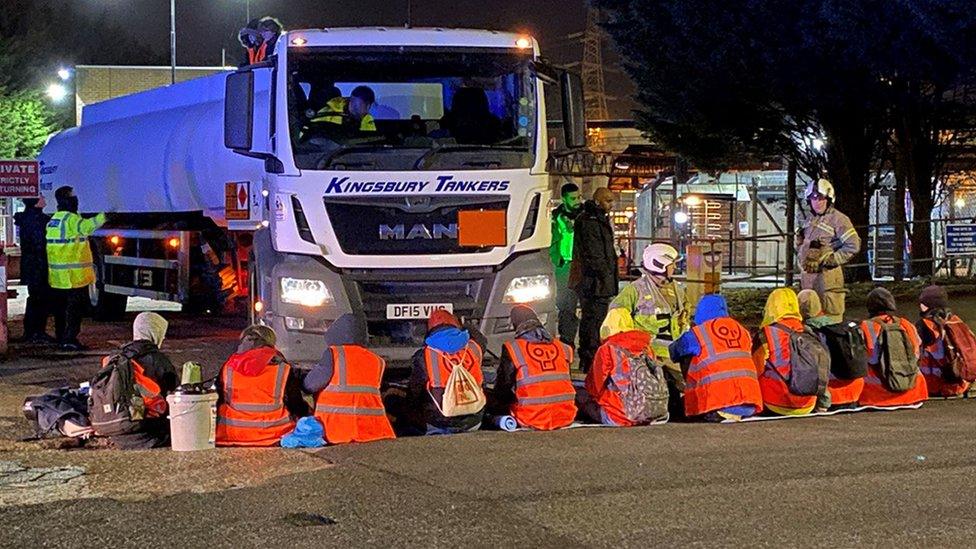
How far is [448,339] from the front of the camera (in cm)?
889

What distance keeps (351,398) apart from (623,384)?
201cm

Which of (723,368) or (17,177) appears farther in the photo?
(17,177)

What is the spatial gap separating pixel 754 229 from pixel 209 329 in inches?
759

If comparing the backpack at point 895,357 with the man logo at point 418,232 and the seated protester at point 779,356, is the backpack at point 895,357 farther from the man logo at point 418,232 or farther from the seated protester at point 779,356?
the man logo at point 418,232

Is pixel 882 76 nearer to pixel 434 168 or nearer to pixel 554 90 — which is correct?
pixel 554 90

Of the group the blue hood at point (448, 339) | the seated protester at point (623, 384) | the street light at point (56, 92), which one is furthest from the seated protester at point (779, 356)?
the street light at point (56, 92)

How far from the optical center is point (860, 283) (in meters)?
23.1

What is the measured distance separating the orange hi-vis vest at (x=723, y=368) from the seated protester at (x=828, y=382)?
733 millimetres

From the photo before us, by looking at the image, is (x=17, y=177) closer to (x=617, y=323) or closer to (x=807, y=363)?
(x=617, y=323)

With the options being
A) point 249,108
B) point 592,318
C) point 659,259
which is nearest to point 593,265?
point 592,318

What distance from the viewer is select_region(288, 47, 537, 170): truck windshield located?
10320mm

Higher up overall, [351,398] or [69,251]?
[69,251]

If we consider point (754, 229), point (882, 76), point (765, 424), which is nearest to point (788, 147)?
point (882, 76)

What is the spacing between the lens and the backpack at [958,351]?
34.8 ft
